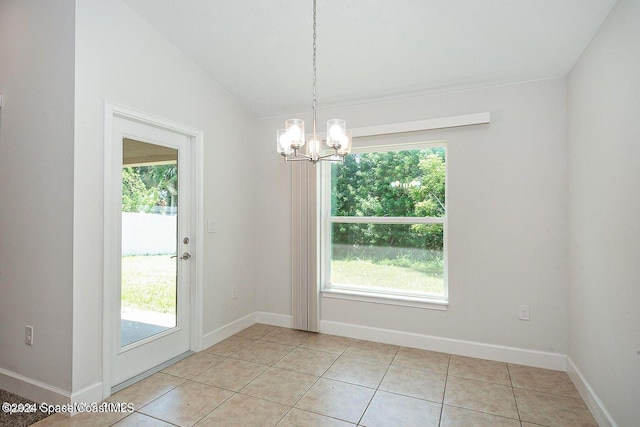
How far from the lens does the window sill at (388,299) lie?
315cm

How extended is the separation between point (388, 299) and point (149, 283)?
2202 mm

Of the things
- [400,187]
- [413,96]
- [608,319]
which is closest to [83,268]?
[400,187]

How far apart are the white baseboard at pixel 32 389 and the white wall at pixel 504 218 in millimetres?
2628

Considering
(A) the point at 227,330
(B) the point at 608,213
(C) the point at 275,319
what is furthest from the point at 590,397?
(A) the point at 227,330

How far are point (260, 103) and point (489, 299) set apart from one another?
3.01 metres

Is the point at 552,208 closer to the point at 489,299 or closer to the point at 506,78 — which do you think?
the point at 489,299

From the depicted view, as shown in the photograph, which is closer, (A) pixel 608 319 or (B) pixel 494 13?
(A) pixel 608 319

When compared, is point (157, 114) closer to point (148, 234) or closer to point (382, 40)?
point (148, 234)

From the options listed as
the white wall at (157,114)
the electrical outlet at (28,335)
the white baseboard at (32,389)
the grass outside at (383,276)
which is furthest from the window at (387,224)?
the electrical outlet at (28,335)

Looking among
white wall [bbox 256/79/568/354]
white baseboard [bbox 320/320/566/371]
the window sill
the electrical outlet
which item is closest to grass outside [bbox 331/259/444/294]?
the window sill

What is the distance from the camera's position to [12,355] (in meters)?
2.41

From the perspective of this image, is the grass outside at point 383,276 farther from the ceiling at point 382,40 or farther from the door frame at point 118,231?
the ceiling at point 382,40

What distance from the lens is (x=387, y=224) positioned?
346 cm

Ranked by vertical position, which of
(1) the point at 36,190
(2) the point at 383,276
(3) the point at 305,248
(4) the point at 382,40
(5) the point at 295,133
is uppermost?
(4) the point at 382,40
